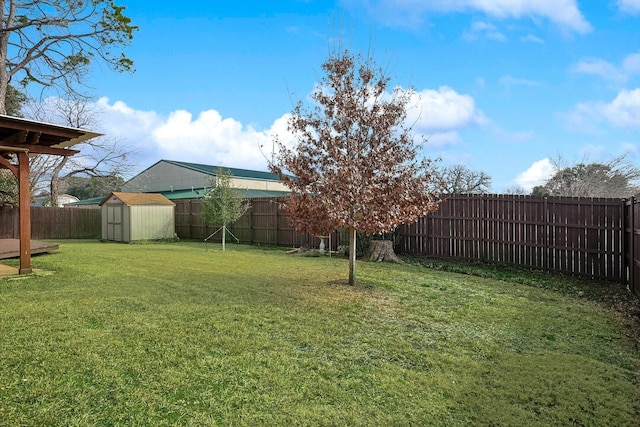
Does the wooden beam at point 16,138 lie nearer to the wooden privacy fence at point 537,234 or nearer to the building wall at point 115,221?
→ the wooden privacy fence at point 537,234

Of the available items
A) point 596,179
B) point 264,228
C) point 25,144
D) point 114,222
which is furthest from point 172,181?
point 596,179

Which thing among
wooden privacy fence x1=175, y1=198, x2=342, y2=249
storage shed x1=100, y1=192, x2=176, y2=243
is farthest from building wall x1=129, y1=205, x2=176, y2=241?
wooden privacy fence x1=175, y1=198, x2=342, y2=249

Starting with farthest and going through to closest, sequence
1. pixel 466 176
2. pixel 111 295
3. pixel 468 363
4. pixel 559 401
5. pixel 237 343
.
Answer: pixel 466 176, pixel 111 295, pixel 237 343, pixel 468 363, pixel 559 401

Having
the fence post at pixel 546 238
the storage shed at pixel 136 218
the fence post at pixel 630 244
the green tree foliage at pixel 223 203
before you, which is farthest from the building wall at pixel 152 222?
the fence post at pixel 630 244

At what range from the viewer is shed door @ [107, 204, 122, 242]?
18188 mm

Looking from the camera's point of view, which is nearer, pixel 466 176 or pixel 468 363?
pixel 468 363

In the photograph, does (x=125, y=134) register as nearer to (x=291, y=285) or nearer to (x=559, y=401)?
(x=291, y=285)

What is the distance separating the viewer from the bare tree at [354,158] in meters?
6.41

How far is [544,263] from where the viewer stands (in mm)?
9305

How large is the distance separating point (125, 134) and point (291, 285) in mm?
23029

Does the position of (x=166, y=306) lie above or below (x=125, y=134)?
below

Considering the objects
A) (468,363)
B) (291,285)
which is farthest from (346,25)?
(468,363)

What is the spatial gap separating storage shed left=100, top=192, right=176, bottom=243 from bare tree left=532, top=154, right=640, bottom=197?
18.3 meters

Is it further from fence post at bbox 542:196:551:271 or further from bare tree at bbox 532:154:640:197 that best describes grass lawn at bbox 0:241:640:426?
bare tree at bbox 532:154:640:197
